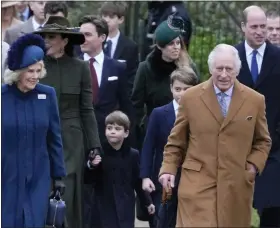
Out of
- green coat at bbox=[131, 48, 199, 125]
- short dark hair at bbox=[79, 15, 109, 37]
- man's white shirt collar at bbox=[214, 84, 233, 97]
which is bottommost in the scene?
green coat at bbox=[131, 48, 199, 125]

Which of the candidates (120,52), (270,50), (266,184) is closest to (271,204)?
(266,184)

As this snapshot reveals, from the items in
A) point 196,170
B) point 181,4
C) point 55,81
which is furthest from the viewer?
point 181,4

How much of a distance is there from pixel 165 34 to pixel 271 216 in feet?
6.57

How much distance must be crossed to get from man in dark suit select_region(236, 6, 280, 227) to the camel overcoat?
192 cm

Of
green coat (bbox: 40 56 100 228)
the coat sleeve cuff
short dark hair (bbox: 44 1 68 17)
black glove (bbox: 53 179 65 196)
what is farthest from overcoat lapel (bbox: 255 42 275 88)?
short dark hair (bbox: 44 1 68 17)

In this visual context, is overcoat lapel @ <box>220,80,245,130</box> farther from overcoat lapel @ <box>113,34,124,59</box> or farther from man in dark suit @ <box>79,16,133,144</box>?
overcoat lapel @ <box>113,34,124,59</box>

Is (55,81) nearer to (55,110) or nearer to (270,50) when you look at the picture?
(55,110)

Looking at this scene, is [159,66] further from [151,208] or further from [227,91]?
[227,91]

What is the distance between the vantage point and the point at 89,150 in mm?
11258

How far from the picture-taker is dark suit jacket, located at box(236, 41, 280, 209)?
450 inches

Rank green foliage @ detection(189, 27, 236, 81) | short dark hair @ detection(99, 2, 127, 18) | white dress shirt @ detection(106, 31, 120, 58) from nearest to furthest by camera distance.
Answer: white dress shirt @ detection(106, 31, 120, 58), short dark hair @ detection(99, 2, 127, 18), green foliage @ detection(189, 27, 236, 81)

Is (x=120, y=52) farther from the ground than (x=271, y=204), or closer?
farther from the ground

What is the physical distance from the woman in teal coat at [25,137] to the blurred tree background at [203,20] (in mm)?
6329

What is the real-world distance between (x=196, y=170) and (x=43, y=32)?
2.57 metres
